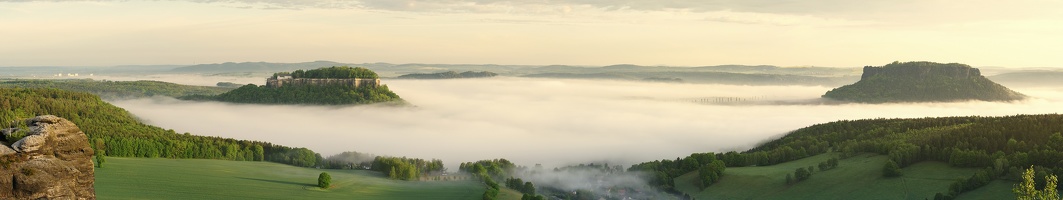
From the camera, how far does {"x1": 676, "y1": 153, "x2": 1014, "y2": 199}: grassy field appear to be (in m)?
144

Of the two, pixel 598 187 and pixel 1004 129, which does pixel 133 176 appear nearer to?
pixel 598 187

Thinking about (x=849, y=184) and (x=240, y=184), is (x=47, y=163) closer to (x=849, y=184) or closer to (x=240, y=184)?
(x=240, y=184)

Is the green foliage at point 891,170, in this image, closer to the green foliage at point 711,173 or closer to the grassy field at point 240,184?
the green foliage at point 711,173

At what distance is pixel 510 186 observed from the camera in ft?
536

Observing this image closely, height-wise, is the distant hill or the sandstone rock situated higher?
the sandstone rock

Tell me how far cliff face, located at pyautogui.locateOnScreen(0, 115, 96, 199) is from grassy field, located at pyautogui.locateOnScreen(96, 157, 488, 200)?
51753mm

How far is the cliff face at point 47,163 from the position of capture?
3950cm

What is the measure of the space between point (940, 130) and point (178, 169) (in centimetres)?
15607

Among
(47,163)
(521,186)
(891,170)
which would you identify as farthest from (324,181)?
(891,170)

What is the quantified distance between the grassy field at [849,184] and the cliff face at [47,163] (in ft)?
421

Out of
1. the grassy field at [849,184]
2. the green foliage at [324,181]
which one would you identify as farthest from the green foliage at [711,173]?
the green foliage at [324,181]

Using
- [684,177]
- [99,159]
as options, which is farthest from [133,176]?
[684,177]

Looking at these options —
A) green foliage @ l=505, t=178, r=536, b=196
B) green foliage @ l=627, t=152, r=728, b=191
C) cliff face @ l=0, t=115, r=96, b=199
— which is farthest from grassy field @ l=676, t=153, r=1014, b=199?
cliff face @ l=0, t=115, r=96, b=199

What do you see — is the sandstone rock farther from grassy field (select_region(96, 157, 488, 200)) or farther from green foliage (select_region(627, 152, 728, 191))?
green foliage (select_region(627, 152, 728, 191))
